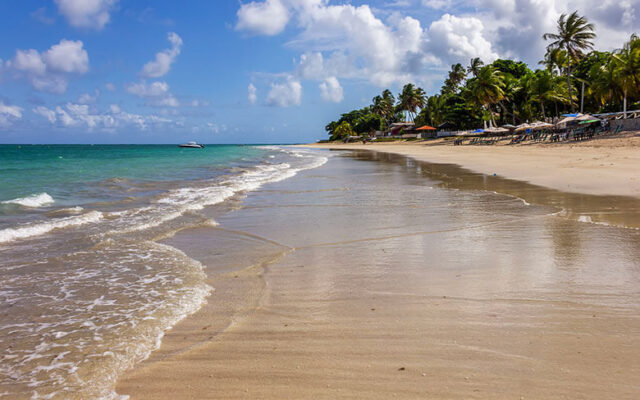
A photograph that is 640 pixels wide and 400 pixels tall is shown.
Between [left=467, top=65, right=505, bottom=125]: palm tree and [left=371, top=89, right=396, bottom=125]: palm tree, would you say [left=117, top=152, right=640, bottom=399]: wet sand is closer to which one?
[left=467, top=65, right=505, bottom=125]: palm tree

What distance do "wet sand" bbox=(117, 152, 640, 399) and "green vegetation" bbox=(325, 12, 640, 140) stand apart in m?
42.1

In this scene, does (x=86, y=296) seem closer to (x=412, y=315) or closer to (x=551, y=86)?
(x=412, y=315)

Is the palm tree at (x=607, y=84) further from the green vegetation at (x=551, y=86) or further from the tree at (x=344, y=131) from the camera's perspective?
the tree at (x=344, y=131)

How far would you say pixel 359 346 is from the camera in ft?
11.0

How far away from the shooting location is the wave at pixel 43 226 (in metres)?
8.25

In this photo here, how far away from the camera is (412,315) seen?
394 centimetres

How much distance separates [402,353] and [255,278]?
2.57 m

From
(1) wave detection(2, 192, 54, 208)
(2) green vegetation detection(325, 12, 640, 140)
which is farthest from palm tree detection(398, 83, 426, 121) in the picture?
(1) wave detection(2, 192, 54, 208)

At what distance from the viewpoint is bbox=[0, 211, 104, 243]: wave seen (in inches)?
325

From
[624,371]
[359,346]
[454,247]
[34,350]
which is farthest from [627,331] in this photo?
[34,350]

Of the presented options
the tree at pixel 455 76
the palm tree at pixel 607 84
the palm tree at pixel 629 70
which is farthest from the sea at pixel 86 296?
the tree at pixel 455 76

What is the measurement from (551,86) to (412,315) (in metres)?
57.2

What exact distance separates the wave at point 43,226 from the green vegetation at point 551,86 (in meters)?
44.8

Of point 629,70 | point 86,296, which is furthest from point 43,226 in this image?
point 629,70
